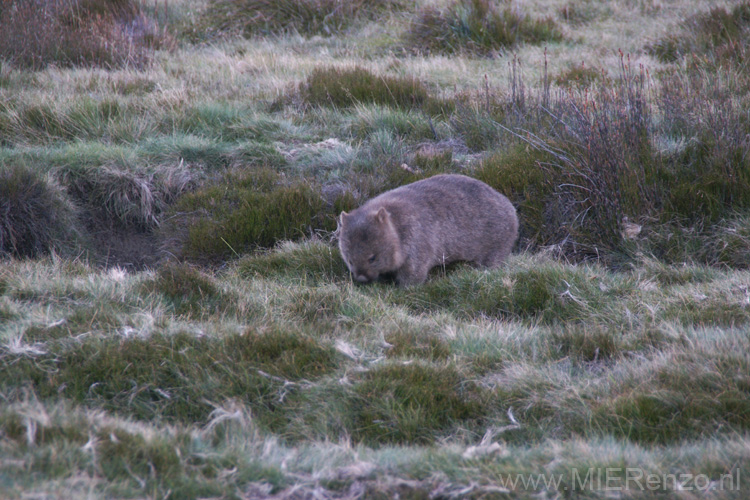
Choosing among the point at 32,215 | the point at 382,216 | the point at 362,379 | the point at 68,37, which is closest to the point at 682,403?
the point at 362,379

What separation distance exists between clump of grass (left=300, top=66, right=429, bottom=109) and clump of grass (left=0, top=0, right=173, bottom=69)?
10.2 ft

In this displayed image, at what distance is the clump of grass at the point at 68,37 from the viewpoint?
9.62m

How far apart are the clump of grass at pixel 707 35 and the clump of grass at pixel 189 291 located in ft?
26.9

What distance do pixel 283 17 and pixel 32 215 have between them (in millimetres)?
8330

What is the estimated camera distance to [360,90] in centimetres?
900

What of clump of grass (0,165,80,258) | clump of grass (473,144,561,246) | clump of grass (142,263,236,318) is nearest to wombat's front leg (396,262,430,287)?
clump of grass (473,144,561,246)

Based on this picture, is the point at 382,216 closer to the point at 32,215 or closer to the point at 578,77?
the point at 32,215

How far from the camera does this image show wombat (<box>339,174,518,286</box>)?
5.57 meters

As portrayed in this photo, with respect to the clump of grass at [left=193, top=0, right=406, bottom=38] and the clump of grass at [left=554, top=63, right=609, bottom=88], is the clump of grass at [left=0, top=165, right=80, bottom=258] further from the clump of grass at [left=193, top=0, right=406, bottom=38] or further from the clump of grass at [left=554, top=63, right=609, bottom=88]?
the clump of grass at [left=193, top=0, right=406, bottom=38]

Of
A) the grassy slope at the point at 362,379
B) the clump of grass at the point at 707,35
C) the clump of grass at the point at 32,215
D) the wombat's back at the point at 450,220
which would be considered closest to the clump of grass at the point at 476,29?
the clump of grass at the point at 707,35

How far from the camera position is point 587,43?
1175 cm

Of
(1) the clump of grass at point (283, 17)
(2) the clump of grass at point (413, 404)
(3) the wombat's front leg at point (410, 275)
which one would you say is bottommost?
(3) the wombat's front leg at point (410, 275)

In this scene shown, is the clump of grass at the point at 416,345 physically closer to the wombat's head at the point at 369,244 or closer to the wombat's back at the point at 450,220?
the wombat's head at the point at 369,244

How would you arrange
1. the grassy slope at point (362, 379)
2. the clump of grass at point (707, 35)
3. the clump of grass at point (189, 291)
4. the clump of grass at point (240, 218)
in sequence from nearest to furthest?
the grassy slope at point (362, 379) < the clump of grass at point (189, 291) < the clump of grass at point (240, 218) < the clump of grass at point (707, 35)
